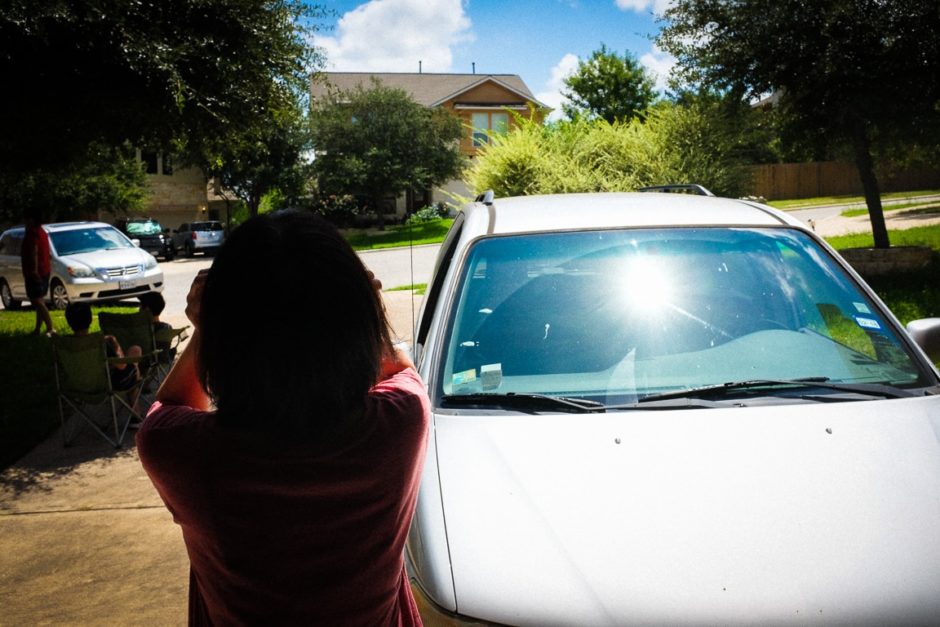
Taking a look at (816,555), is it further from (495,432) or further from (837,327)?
(837,327)

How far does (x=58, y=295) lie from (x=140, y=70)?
9.73m

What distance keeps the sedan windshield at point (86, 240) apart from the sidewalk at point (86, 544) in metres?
10.5

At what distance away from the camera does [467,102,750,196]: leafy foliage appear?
15.6 m

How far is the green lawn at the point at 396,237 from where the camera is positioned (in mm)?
33000

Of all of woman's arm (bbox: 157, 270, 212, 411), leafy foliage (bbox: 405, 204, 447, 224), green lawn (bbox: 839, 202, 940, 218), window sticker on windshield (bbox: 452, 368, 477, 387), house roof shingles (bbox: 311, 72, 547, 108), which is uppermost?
house roof shingles (bbox: 311, 72, 547, 108)

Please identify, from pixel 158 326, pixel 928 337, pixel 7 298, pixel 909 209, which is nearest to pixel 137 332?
pixel 158 326

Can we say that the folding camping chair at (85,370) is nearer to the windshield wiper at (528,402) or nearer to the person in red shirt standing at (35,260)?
the windshield wiper at (528,402)

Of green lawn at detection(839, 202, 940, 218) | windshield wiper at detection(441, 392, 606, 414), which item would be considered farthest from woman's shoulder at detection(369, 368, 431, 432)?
green lawn at detection(839, 202, 940, 218)

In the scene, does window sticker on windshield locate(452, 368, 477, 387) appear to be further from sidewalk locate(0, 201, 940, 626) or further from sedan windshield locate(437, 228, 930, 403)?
sidewalk locate(0, 201, 940, 626)

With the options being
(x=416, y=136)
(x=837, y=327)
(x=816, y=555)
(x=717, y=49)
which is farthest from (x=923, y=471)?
(x=416, y=136)

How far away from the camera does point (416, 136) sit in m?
45.1

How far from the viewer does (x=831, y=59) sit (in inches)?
473

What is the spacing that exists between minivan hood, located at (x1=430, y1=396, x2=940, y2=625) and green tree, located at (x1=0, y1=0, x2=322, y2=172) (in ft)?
19.9

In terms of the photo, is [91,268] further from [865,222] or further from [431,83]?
[431,83]
